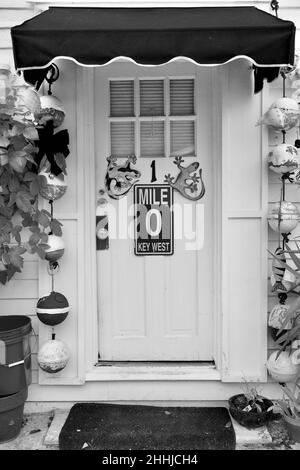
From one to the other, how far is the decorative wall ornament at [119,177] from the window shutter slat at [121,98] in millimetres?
333

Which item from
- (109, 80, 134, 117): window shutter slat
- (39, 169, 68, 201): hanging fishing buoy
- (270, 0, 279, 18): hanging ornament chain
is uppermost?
(270, 0, 279, 18): hanging ornament chain

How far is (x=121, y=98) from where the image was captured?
11.3 feet

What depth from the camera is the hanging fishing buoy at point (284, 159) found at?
9.74ft

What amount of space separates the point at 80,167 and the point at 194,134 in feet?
2.81

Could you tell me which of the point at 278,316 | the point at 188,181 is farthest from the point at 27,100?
the point at 278,316

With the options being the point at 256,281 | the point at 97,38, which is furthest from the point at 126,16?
the point at 256,281

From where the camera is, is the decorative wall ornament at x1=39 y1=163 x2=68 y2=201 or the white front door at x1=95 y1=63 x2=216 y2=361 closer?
the decorative wall ornament at x1=39 y1=163 x2=68 y2=201

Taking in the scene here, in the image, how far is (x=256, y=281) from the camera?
128 inches

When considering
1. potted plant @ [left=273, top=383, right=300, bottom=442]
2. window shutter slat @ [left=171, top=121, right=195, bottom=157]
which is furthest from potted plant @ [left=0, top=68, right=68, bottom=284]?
potted plant @ [left=273, top=383, right=300, bottom=442]

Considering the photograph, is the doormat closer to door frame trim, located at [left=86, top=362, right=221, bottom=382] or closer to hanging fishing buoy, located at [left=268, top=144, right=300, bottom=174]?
door frame trim, located at [left=86, top=362, right=221, bottom=382]

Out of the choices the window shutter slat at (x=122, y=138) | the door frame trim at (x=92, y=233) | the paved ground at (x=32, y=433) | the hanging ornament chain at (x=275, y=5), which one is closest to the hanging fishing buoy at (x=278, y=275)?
the door frame trim at (x=92, y=233)

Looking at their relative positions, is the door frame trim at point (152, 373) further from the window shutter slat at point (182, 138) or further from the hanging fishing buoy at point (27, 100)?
the hanging fishing buoy at point (27, 100)

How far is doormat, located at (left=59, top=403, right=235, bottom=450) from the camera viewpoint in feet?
9.48

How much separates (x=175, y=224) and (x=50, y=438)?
5.41 ft
